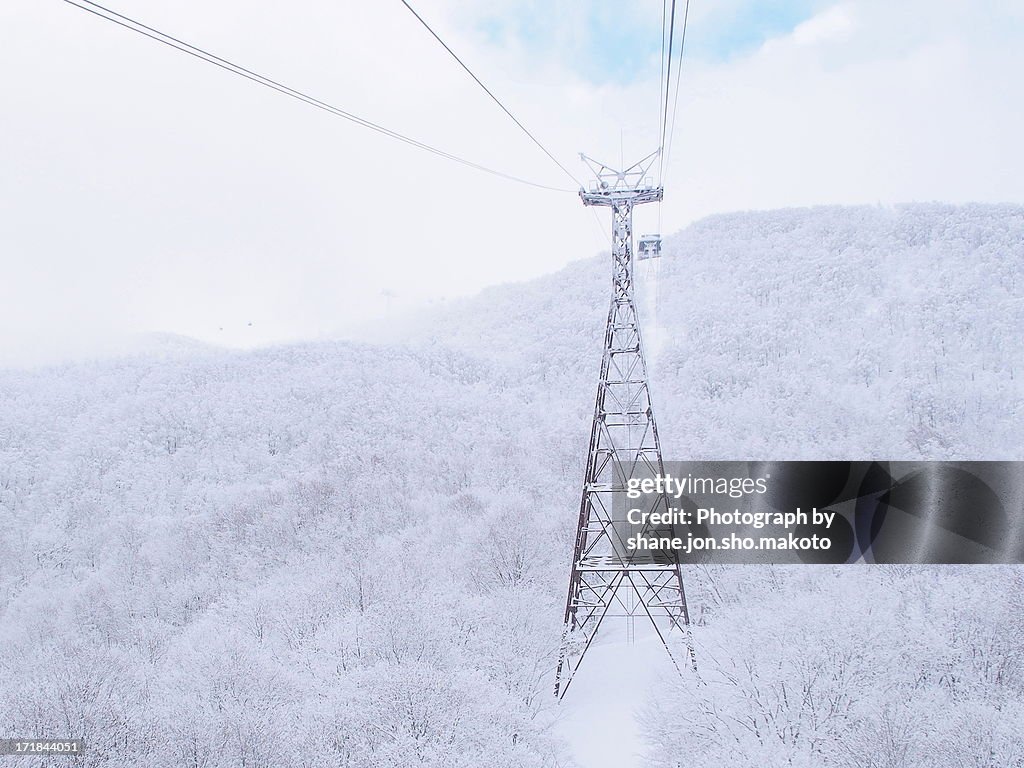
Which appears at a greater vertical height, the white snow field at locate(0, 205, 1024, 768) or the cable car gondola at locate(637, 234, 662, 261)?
the cable car gondola at locate(637, 234, 662, 261)

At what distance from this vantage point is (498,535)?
3978 cm

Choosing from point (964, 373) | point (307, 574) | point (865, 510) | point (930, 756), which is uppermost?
point (964, 373)

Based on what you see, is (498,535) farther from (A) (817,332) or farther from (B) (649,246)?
(A) (817,332)

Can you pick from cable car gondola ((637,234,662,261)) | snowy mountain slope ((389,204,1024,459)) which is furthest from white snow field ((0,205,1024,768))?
cable car gondola ((637,234,662,261))

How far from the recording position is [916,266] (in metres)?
85.4

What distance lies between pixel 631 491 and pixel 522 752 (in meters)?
9.60

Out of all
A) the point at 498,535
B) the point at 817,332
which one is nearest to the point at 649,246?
the point at 498,535

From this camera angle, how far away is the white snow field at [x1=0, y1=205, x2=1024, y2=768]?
19953mm

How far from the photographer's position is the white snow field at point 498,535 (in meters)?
20.0

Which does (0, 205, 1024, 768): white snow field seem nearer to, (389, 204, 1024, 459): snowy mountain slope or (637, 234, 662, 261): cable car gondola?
(389, 204, 1024, 459): snowy mountain slope

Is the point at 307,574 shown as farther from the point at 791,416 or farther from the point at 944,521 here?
the point at 791,416

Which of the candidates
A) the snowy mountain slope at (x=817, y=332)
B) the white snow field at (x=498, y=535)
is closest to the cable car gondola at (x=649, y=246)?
the white snow field at (x=498, y=535)

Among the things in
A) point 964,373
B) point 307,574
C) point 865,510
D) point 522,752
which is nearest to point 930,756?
point 522,752

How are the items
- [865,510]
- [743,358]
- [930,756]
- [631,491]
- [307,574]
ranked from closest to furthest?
[631,491], [930,756], [865,510], [307,574], [743,358]
